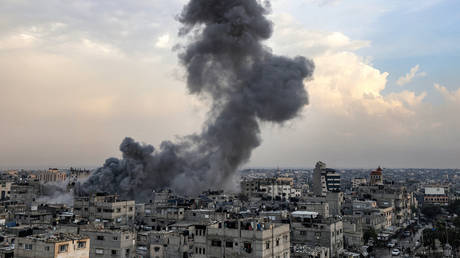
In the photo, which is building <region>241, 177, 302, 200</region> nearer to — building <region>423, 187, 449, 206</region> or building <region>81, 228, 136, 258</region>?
building <region>423, 187, 449, 206</region>

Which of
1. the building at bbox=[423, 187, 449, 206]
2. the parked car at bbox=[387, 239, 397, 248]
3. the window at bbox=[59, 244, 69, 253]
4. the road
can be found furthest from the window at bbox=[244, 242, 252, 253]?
the building at bbox=[423, 187, 449, 206]

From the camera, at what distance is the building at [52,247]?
2359cm

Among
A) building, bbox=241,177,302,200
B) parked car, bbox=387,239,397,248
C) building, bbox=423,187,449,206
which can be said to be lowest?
parked car, bbox=387,239,397,248

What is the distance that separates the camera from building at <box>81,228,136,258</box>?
31359 mm

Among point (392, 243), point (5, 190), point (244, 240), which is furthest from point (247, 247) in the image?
point (5, 190)

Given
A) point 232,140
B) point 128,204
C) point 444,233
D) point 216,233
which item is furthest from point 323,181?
point 216,233

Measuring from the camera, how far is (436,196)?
106 m

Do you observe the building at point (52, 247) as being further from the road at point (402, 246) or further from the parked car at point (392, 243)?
the parked car at point (392, 243)

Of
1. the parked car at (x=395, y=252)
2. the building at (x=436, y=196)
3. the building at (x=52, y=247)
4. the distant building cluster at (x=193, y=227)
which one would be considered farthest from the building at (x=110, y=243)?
the building at (x=436, y=196)

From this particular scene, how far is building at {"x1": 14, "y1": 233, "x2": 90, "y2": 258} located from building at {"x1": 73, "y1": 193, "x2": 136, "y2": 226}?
23.7m

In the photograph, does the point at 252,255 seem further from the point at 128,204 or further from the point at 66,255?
the point at 128,204

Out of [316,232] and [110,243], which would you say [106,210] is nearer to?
[110,243]

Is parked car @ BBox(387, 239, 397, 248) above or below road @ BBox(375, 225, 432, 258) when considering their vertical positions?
above

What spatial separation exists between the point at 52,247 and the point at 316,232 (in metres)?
23.1
